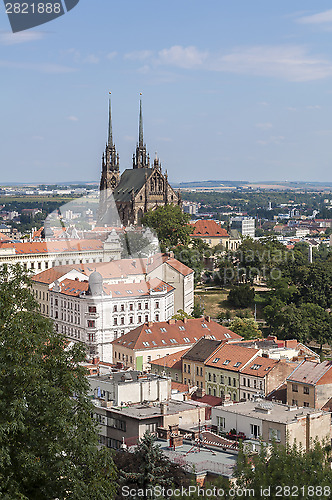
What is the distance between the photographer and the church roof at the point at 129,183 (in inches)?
5399

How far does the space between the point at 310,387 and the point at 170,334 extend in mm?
20597

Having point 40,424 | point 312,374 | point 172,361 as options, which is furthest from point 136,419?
point 172,361

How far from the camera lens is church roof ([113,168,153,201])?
13712 cm

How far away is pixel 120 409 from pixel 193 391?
12.6m

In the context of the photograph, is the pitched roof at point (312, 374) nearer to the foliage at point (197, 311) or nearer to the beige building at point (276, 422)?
the beige building at point (276, 422)

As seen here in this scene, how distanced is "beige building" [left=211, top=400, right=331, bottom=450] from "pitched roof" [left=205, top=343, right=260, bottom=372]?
1441 centimetres

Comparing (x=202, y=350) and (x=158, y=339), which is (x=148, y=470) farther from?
(x=158, y=339)

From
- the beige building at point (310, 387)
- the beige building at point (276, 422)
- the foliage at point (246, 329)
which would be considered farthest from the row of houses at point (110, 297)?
the beige building at point (276, 422)

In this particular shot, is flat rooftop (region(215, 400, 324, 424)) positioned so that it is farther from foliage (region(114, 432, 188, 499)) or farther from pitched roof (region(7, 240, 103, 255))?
pitched roof (region(7, 240, 103, 255))

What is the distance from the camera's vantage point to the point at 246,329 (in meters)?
79.3

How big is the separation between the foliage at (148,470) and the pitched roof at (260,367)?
24.9 metres

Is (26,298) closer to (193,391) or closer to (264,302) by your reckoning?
(193,391)

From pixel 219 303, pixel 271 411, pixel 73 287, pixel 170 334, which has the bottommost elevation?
pixel 219 303

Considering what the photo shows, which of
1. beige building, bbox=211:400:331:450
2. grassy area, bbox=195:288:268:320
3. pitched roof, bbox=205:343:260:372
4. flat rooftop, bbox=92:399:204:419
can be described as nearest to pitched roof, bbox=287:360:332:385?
pitched roof, bbox=205:343:260:372
